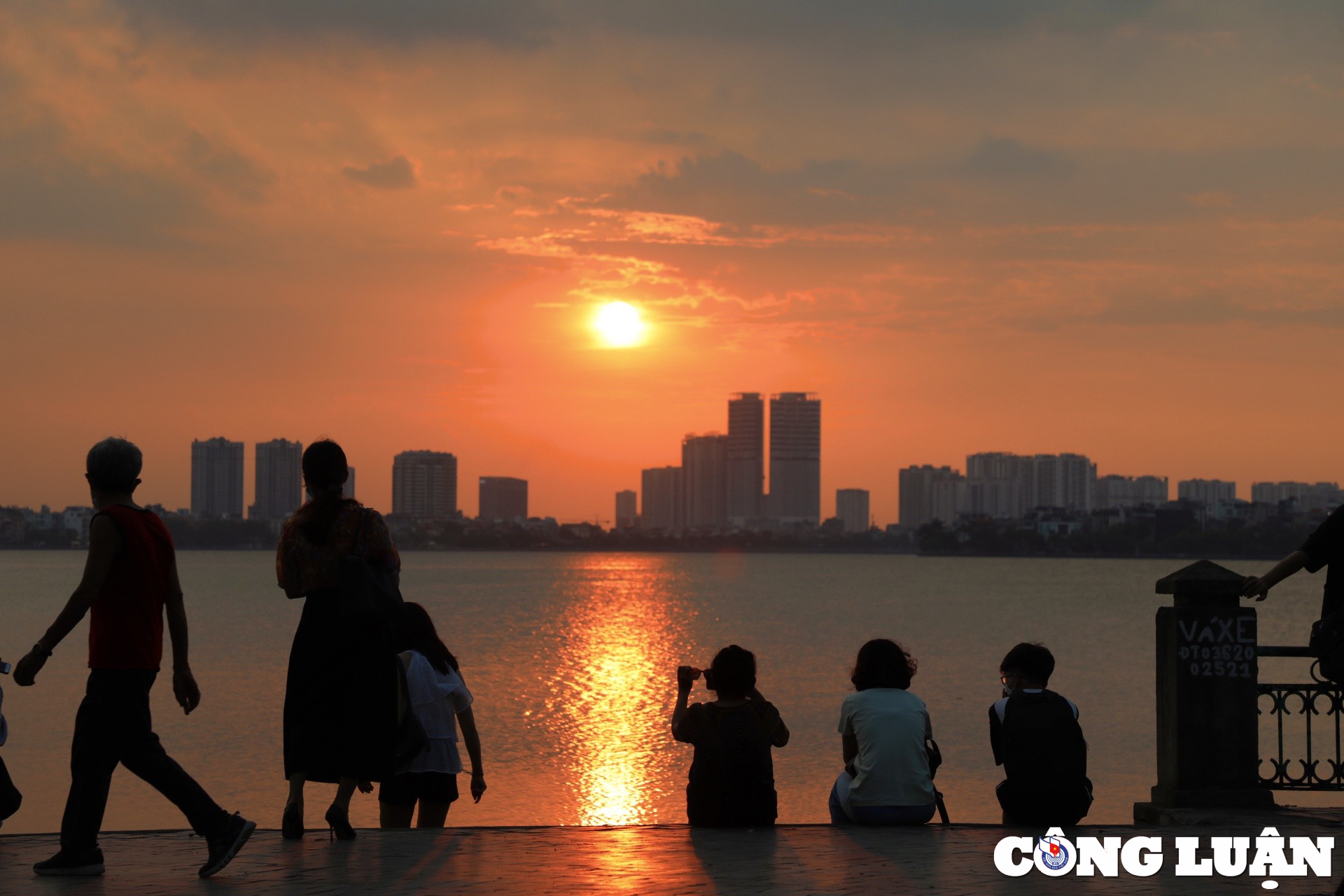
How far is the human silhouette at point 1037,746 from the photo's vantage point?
24.8ft

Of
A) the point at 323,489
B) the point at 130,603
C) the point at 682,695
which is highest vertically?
the point at 323,489

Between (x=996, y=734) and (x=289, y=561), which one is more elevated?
(x=289, y=561)

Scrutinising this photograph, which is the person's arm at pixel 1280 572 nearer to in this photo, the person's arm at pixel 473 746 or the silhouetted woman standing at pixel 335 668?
the person's arm at pixel 473 746

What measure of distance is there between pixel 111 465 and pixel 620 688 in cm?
3854

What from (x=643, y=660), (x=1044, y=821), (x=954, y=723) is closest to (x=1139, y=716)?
(x=954, y=723)

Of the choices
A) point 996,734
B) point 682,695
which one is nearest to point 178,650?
point 682,695

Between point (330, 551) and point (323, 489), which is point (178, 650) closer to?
point (330, 551)

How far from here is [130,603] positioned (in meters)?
6.55

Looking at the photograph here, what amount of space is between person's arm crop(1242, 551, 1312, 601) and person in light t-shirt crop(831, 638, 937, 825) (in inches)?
80.4

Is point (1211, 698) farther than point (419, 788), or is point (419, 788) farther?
point (1211, 698)

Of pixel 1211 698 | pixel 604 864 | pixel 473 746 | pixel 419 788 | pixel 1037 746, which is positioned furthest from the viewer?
pixel 1211 698

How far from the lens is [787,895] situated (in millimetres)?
6148

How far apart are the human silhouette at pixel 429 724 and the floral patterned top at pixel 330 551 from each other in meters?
0.39

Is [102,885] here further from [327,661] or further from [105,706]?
[327,661]
